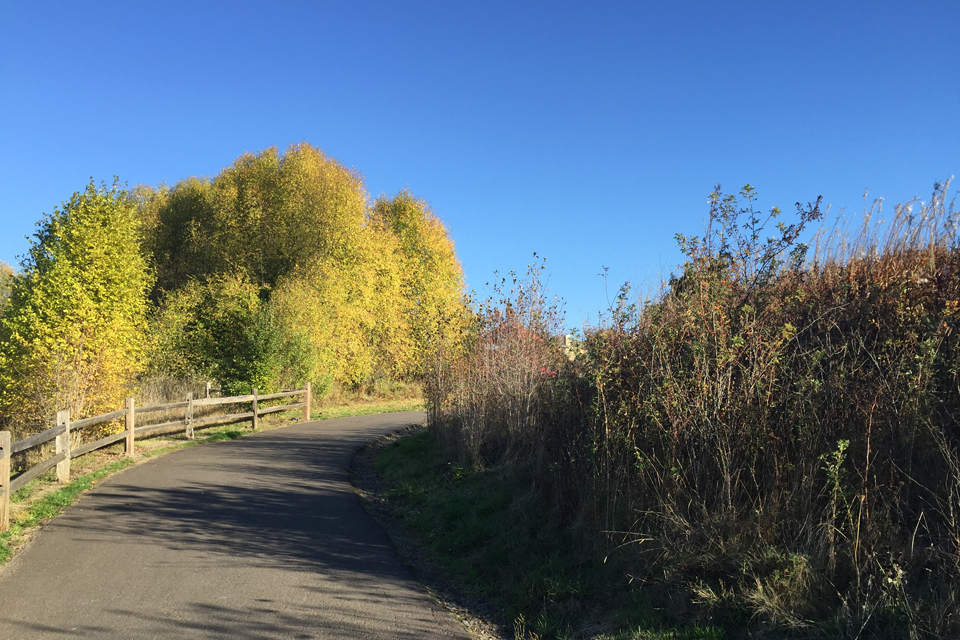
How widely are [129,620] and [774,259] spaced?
6397 millimetres

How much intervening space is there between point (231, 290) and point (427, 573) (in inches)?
1001

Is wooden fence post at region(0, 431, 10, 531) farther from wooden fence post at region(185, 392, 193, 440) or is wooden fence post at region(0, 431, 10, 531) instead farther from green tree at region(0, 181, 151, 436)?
wooden fence post at region(185, 392, 193, 440)

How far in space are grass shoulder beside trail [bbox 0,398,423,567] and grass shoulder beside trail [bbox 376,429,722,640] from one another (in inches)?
187

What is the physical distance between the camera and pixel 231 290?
2948 cm

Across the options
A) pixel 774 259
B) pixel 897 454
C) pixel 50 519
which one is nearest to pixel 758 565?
pixel 897 454

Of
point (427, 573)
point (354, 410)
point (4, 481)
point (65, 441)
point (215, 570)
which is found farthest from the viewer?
point (354, 410)

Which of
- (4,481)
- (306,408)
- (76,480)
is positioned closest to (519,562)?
(4,481)

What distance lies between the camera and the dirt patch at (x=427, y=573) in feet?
18.0

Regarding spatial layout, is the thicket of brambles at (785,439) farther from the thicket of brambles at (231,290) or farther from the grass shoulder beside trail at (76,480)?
the thicket of brambles at (231,290)

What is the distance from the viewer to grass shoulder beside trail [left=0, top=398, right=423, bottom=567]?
803cm

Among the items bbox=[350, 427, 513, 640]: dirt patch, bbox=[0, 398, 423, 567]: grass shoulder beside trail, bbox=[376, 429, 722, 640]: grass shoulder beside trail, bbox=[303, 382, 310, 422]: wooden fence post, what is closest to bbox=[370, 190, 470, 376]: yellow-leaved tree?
bbox=[303, 382, 310, 422]: wooden fence post

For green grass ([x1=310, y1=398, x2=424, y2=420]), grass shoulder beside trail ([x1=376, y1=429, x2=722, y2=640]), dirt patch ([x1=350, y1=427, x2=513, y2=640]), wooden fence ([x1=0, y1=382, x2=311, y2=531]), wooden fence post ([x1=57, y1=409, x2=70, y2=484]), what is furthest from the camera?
green grass ([x1=310, y1=398, x2=424, y2=420])

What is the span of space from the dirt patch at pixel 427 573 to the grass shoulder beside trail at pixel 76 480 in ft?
14.0

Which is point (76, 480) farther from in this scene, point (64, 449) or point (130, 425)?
point (130, 425)
